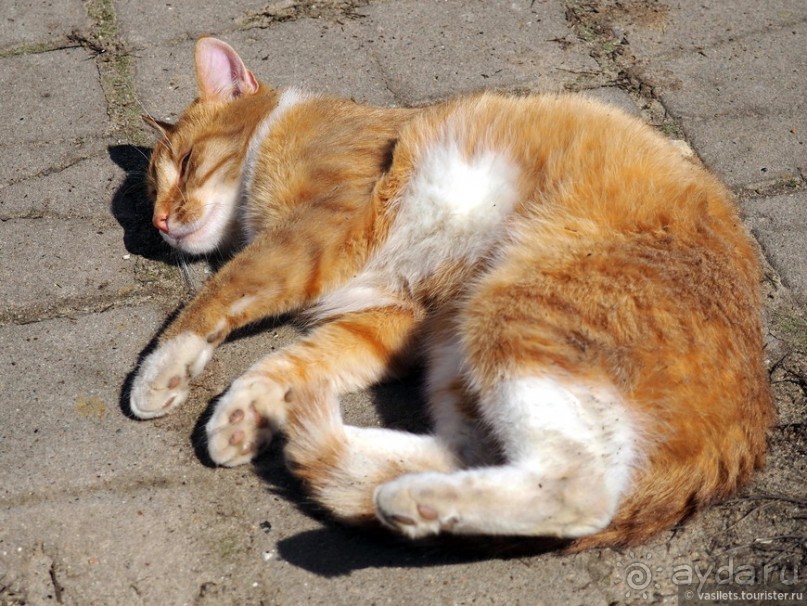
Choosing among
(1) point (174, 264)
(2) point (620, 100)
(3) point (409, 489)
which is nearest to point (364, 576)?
(3) point (409, 489)

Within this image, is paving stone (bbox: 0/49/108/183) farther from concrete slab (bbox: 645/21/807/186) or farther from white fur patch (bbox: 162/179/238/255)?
concrete slab (bbox: 645/21/807/186)

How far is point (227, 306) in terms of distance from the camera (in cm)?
304

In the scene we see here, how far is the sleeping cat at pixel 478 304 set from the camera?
95.2 inches

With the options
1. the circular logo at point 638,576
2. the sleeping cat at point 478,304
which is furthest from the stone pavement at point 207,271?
the sleeping cat at point 478,304

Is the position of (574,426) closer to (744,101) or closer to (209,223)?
(209,223)

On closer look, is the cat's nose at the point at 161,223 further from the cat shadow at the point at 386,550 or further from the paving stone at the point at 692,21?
the paving stone at the point at 692,21

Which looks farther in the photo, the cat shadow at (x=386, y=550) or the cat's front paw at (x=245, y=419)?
the cat's front paw at (x=245, y=419)

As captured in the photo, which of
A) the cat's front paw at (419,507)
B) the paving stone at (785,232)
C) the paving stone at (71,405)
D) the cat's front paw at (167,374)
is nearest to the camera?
the cat's front paw at (419,507)

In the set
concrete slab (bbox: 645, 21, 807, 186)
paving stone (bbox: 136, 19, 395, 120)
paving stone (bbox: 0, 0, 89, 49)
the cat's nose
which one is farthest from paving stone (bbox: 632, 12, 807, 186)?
paving stone (bbox: 0, 0, 89, 49)

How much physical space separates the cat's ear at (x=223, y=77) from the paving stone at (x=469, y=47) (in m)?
0.74

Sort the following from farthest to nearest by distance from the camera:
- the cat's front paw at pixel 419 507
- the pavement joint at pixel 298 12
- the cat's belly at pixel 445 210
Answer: the pavement joint at pixel 298 12, the cat's belly at pixel 445 210, the cat's front paw at pixel 419 507

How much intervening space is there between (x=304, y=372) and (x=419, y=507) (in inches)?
35.7

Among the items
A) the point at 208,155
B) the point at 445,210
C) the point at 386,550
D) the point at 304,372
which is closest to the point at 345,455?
the point at 386,550

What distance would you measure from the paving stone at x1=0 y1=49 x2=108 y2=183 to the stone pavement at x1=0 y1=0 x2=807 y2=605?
13 millimetres
